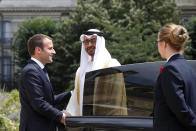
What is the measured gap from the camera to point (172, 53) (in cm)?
296

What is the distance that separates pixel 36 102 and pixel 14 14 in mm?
43136

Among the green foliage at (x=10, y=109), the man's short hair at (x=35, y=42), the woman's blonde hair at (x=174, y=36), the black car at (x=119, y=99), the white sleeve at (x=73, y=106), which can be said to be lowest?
the green foliage at (x=10, y=109)

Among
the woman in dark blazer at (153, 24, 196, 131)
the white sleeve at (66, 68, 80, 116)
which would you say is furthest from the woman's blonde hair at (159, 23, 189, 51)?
the white sleeve at (66, 68, 80, 116)

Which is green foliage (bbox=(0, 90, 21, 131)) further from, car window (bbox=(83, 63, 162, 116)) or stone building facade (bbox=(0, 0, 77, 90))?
stone building facade (bbox=(0, 0, 77, 90))

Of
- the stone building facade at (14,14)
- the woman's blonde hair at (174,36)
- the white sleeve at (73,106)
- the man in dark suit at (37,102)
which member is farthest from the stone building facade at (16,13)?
the woman's blonde hair at (174,36)

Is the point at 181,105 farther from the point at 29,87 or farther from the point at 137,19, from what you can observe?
the point at 137,19

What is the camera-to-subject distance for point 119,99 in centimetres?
376

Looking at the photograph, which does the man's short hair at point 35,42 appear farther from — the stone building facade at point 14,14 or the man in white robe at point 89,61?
the stone building facade at point 14,14

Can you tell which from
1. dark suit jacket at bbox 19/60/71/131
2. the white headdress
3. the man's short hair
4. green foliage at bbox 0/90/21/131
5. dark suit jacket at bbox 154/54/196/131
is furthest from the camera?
green foliage at bbox 0/90/21/131

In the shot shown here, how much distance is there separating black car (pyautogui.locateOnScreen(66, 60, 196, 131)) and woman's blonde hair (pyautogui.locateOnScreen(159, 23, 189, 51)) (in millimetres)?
454

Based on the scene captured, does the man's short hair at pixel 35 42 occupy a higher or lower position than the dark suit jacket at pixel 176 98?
higher

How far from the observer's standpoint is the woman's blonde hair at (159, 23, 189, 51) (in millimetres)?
2926

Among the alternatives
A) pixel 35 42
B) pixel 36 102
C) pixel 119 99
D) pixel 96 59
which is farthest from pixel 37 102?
pixel 96 59

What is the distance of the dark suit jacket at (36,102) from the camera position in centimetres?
428
